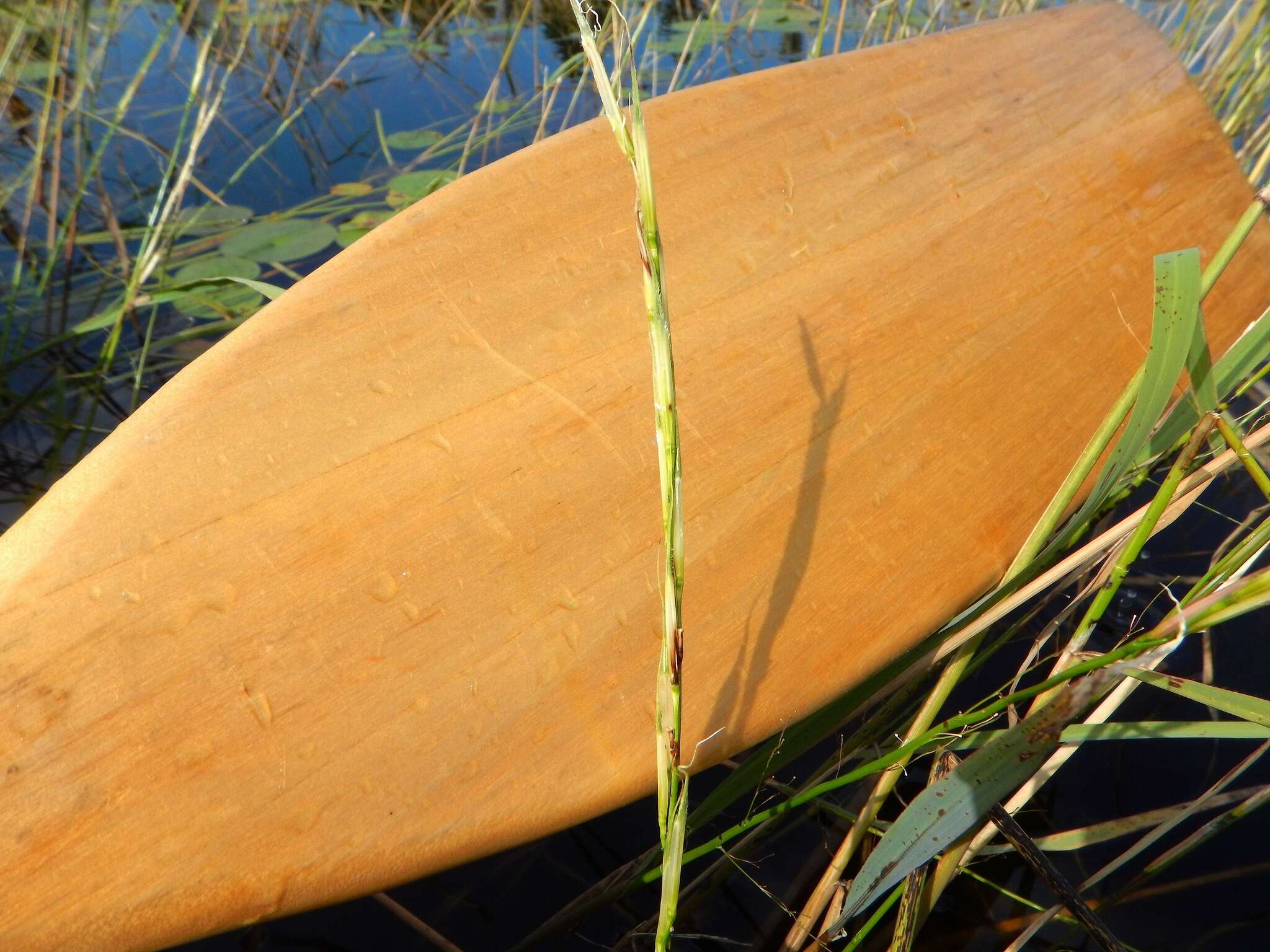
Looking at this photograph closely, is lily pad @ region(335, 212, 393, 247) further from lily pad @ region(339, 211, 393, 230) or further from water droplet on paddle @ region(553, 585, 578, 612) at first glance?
water droplet on paddle @ region(553, 585, 578, 612)

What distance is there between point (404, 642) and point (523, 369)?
0.28 metres

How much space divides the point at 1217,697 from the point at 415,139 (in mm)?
→ 2182

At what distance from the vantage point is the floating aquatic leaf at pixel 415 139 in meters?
2.21

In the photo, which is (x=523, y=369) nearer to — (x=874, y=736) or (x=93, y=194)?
(x=874, y=736)

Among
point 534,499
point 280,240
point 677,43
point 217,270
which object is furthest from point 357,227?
point 677,43

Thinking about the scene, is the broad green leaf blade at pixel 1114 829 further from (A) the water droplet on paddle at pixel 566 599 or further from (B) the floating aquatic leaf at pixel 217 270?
(B) the floating aquatic leaf at pixel 217 270

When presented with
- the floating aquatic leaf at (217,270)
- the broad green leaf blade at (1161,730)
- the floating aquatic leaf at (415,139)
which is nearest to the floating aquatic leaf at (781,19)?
the floating aquatic leaf at (415,139)

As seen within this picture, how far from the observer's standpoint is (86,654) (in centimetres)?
63

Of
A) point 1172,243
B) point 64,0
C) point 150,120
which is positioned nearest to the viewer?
point 1172,243

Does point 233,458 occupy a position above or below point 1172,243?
above

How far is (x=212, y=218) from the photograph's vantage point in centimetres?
188

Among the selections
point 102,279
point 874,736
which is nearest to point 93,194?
point 102,279

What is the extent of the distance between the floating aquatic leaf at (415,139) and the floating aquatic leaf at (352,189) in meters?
0.22

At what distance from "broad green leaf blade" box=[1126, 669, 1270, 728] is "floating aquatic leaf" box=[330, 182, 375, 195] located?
189 centimetres
